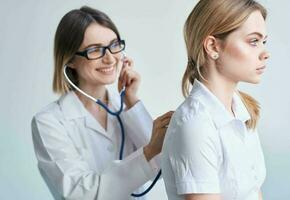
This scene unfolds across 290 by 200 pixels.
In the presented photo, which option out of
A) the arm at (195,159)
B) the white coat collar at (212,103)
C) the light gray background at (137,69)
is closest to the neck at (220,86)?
the white coat collar at (212,103)

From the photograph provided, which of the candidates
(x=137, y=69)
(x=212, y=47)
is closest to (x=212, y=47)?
(x=212, y=47)

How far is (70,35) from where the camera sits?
1.72 meters

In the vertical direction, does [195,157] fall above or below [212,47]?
below

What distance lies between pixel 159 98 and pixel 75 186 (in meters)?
1.43

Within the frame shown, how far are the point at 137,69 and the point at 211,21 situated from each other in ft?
5.36

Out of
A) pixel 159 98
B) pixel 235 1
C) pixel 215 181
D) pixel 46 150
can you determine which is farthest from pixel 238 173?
pixel 159 98

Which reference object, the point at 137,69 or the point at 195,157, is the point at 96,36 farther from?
the point at 137,69

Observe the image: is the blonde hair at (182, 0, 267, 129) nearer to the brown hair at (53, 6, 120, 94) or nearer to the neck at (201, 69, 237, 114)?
the neck at (201, 69, 237, 114)

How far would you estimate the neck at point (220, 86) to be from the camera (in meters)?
1.34

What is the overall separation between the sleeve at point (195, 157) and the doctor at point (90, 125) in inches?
11.6

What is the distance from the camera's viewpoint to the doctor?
1.58m

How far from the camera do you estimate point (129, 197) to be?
1.67 m

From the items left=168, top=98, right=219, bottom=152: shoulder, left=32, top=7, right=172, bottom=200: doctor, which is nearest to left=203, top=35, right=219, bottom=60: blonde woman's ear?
left=168, top=98, right=219, bottom=152: shoulder

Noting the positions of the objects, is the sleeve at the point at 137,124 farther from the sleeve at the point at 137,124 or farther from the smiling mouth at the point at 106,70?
the smiling mouth at the point at 106,70
